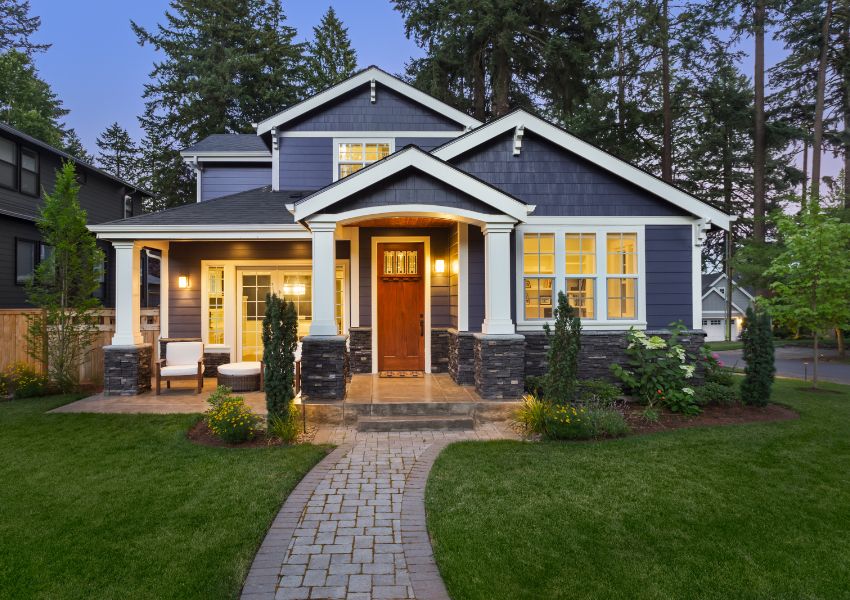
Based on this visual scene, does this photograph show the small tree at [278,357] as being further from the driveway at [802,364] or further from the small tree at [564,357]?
the driveway at [802,364]

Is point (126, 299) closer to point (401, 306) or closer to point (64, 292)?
point (64, 292)

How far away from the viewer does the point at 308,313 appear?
10.1 meters

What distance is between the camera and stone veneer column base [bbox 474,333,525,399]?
22.5 ft

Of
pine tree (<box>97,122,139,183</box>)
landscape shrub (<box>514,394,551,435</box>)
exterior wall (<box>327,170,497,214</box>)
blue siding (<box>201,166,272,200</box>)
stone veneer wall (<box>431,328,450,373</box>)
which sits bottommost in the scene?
landscape shrub (<box>514,394,551,435</box>)

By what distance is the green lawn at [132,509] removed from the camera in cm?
285

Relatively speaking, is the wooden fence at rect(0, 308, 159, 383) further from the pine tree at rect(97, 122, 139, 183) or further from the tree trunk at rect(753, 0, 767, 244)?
the pine tree at rect(97, 122, 139, 183)

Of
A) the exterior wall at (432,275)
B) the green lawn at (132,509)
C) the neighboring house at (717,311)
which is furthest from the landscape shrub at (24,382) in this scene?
the neighboring house at (717,311)

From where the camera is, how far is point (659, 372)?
7.31 meters

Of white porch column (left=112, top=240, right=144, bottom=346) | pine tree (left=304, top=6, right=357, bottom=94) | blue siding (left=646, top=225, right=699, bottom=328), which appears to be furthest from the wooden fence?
pine tree (left=304, top=6, right=357, bottom=94)

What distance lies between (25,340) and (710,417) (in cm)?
1216

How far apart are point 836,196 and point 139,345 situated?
68.0ft

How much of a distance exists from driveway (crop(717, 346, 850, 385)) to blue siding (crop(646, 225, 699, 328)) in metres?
3.42

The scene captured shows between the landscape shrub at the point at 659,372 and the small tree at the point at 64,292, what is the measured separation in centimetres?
959

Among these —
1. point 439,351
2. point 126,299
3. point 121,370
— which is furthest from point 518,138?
point 121,370
